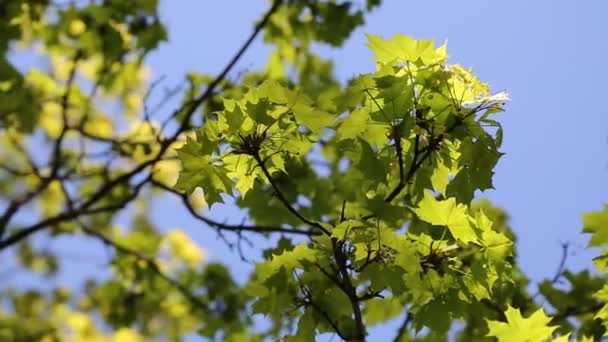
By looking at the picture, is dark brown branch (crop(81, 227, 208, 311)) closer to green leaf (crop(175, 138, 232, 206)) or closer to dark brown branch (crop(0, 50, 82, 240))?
dark brown branch (crop(0, 50, 82, 240))

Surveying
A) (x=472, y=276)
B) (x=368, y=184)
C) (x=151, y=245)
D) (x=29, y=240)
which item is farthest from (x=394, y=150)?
(x=29, y=240)

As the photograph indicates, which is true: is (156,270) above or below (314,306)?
above

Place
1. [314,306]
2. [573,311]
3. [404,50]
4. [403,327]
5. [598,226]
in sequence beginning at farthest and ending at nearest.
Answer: [573,311]
[403,327]
[314,306]
[598,226]
[404,50]

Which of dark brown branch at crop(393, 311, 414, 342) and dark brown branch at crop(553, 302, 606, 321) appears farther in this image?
dark brown branch at crop(553, 302, 606, 321)

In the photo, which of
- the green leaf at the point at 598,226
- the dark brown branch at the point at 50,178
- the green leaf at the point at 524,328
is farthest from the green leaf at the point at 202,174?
the dark brown branch at the point at 50,178

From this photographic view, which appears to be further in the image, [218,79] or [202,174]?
[218,79]

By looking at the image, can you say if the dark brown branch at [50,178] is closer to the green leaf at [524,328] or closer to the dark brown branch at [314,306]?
the dark brown branch at [314,306]

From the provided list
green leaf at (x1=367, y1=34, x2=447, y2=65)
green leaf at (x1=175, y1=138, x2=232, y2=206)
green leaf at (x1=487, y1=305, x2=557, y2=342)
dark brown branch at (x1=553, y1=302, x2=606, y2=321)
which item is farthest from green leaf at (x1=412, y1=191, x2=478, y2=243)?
dark brown branch at (x1=553, y1=302, x2=606, y2=321)

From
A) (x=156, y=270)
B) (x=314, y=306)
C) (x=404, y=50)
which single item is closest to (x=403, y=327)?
(x=314, y=306)

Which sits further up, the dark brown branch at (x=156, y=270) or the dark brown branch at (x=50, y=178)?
the dark brown branch at (x=50, y=178)

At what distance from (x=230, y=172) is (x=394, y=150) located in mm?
438

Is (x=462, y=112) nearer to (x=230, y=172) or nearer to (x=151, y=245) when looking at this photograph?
(x=230, y=172)

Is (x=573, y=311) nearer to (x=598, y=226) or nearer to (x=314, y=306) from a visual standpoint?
(x=598, y=226)

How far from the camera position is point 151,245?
18.4 ft
